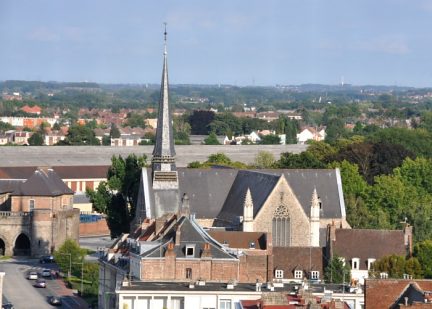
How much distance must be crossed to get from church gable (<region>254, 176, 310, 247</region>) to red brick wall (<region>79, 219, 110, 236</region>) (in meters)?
37.7

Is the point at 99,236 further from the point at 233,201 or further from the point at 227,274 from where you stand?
the point at 227,274

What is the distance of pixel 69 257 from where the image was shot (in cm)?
9375

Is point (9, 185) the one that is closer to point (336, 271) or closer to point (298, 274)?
point (298, 274)

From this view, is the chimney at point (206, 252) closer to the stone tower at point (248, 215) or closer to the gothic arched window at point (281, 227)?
the stone tower at point (248, 215)

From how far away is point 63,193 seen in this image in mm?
111500

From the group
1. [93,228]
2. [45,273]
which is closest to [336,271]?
[45,273]

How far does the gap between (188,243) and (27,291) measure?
51.1 feet

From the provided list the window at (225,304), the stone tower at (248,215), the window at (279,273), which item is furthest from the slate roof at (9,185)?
the window at (225,304)

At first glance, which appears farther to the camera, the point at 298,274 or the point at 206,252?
the point at 298,274

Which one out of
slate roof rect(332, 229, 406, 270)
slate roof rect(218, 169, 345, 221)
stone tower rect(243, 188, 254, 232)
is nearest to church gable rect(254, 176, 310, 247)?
stone tower rect(243, 188, 254, 232)

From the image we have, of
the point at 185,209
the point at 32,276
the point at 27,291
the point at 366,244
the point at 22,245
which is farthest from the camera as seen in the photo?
the point at 22,245

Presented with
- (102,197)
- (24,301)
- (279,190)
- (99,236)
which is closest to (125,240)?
(24,301)

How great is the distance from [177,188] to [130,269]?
20189mm

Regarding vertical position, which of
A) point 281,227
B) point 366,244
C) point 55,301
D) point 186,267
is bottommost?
point 55,301
